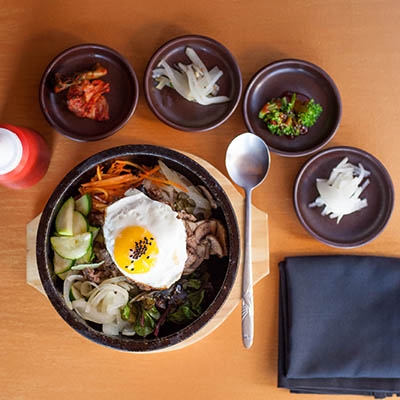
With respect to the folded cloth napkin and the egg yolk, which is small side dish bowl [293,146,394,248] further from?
the egg yolk

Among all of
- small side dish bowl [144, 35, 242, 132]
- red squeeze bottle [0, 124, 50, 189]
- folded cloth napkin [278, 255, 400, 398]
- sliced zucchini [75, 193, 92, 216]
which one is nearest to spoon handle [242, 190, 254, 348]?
folded cloth napkin [278, 255, 400, 398]

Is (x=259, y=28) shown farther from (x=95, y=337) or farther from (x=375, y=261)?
(x=95, y=337)

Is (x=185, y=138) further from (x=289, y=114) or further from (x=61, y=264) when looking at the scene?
(x=61, y=264)

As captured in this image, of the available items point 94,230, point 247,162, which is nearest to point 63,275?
point 94,230

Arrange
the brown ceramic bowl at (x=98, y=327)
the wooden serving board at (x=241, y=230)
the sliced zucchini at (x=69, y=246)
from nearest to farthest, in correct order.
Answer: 1. the brown ceramic bowl at (x=98, y=327)
2. the sliced zucchini at (x=69, y=246)
3. the wooden serving board at (x=241, y=230)

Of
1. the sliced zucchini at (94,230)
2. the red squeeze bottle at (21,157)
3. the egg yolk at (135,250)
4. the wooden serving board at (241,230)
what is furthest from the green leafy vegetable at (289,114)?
the red squeeze bottle at (21,157)

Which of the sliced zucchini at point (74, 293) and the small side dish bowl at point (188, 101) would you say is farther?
the small side dish bowl at point (188, 101)

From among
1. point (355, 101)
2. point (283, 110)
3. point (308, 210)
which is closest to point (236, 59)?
point (283, 110)

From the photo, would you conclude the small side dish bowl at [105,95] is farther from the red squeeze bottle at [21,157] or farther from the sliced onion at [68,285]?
the sliced onion at [68,285]
